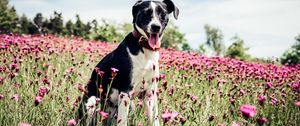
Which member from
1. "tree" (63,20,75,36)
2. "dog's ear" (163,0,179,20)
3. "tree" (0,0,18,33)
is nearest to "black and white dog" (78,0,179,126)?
"dog's ear" (163,0,179,20)

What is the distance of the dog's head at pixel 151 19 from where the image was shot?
4102 mm

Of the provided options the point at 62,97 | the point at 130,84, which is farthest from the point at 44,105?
the point at 130,84

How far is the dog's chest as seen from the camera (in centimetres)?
418

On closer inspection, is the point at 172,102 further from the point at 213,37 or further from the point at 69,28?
the point at 213,37

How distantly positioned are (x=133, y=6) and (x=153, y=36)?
1.84 feet

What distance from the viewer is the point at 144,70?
13.8ft

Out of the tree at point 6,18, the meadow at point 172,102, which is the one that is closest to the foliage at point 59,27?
the tree at point 6,18

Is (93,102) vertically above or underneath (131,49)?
underneath

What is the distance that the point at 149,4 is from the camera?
428 centimetres

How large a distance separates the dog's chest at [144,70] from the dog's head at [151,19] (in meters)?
0.16

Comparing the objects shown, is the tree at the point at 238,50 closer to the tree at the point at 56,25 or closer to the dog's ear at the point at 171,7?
the tree at the point at 56,25

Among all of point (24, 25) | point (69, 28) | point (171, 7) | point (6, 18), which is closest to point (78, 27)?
point (69, 28)

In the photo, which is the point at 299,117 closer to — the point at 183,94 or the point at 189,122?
the point at 189,122

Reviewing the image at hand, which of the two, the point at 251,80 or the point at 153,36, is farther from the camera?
the point at 251,80
